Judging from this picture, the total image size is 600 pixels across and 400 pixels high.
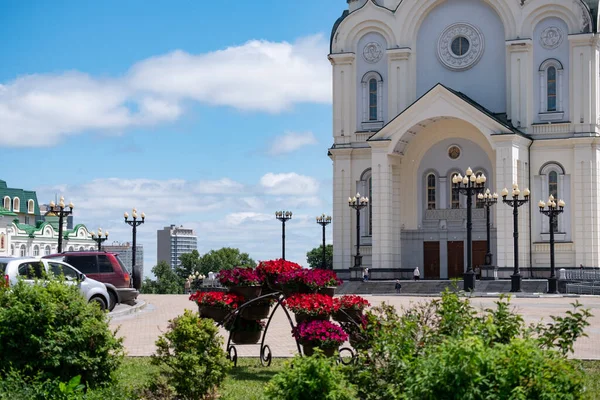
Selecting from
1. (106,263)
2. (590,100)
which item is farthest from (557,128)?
(106,263)

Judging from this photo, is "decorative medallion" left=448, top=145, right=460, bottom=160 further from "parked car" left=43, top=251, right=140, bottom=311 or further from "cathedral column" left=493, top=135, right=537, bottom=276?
"parked car" left=43, top=251, right=140, bottom=311

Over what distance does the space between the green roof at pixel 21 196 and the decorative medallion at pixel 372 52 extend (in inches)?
2549

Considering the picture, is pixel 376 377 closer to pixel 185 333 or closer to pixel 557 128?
pixel 185 333

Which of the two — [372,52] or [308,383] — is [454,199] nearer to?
[372,52]

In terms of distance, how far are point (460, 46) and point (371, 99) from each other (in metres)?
6.06

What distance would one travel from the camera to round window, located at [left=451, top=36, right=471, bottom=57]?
2184 inches

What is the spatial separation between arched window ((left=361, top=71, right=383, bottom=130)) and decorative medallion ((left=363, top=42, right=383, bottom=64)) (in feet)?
2.63

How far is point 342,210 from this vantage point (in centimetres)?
5788

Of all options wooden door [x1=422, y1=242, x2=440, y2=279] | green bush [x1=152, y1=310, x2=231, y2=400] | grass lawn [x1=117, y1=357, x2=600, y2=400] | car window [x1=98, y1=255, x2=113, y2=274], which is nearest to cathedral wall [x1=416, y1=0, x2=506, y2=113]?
wooden door [x1=422, y1=242, x2=440, y2=279]

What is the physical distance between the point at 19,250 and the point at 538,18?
66.5 meters

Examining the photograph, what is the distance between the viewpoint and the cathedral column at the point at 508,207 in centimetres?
5106

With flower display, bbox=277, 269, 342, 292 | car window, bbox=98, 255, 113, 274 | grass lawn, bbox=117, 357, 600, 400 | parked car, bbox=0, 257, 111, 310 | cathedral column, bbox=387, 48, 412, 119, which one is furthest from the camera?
cathedral column, bbox=387, 48, 412, 119

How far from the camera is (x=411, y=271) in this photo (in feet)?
183

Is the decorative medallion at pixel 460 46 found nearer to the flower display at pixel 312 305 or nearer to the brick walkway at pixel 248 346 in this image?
the brick walkway at pixel 248 346
